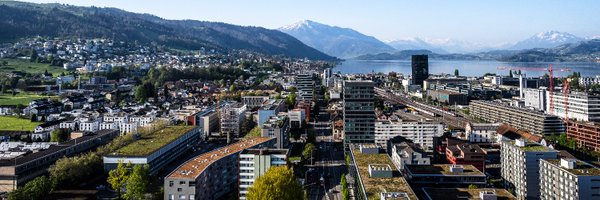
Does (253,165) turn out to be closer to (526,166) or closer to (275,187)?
(275,187)

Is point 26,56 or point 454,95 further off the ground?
point 26,56

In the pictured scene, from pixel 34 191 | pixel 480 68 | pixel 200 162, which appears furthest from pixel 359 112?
pixel 480 68

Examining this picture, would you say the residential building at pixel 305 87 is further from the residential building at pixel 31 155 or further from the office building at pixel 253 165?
the office building at pixel 253 165

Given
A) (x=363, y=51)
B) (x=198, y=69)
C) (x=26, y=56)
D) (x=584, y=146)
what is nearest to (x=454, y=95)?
(x=584, y=146)

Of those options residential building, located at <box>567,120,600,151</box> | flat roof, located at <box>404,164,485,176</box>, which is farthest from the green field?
residential building, located at <box>567,120,600,151</box>

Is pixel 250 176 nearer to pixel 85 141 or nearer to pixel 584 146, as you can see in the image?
pixel 85 141

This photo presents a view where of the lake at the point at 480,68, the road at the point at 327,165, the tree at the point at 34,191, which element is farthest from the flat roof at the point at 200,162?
the lake at the point at 480,68

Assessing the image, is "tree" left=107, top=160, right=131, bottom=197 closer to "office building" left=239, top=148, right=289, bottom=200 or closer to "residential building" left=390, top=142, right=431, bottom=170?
"office building" left=239, top=148, right=289, bottom=200
